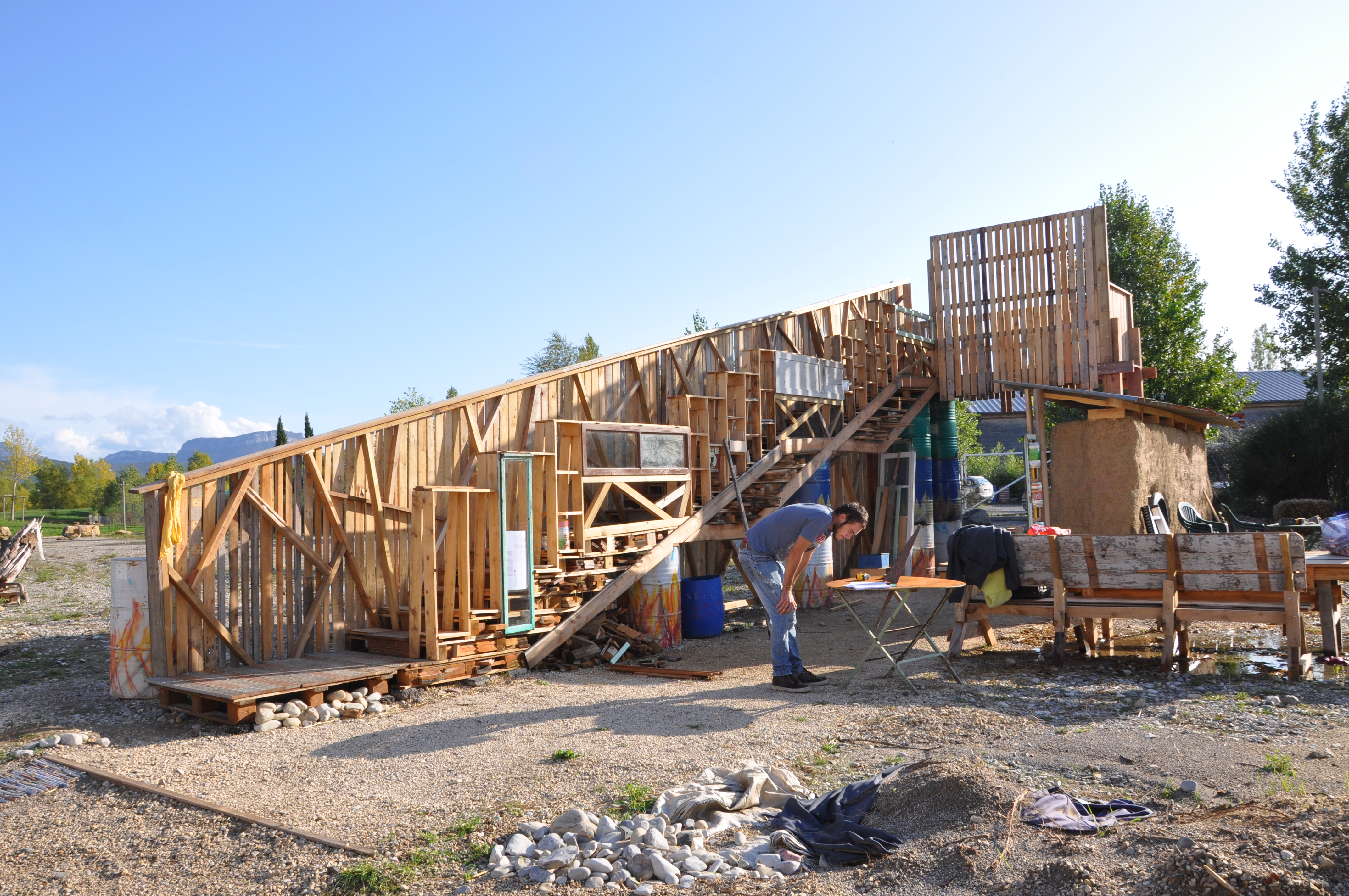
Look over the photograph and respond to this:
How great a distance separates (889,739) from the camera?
21.4 ft

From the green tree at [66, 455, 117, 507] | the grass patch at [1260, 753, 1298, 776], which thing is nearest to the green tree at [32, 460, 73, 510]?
the green tree at [66, 455, 117, 507]

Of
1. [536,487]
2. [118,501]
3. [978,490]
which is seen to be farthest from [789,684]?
[118,501]

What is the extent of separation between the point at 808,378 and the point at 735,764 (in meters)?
8.80

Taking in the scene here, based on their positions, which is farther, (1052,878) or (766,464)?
(766,464)

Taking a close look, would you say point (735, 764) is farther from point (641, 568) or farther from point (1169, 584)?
point (641, 568)

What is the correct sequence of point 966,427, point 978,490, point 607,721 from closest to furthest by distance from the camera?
1. point 607,721
2. point 978,490
3. point 966,427

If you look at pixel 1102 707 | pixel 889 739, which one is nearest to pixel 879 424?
pixel 1102 707

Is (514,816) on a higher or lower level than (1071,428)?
lower

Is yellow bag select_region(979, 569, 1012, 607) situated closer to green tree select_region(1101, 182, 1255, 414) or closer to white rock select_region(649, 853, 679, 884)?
white rock select_region(649, 853, 679, 884)

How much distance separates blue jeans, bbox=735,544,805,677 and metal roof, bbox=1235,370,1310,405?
45729 mm

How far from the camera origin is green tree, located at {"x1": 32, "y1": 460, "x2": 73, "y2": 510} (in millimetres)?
51281

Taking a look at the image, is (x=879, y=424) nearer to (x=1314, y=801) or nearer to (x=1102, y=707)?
(x=1102, y=707)

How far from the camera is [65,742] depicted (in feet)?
22.7

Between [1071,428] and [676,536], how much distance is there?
249 inches
